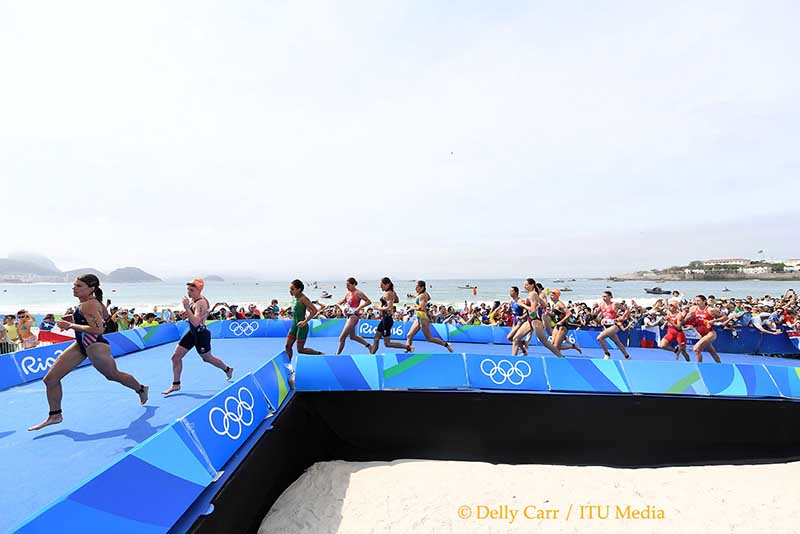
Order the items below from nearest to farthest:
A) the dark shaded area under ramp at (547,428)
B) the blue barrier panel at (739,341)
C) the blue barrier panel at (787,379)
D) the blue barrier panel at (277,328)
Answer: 1. the dark shaded area under ramp at (547,428)
2. the blue barrier panel at (787,379)
3. the blue barrier panel at (739,341)
4. the blue barrier panel at (277,328)

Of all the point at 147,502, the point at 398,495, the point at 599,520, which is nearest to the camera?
the point at 147,502

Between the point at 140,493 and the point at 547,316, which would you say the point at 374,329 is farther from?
the point at 140,493

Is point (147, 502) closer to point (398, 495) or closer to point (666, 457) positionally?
point (398, 495)

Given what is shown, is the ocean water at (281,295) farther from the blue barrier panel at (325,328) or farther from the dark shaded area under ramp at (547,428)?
the dark shaded area under ramp at (547,428)

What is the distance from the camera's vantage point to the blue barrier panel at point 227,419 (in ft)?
12.2

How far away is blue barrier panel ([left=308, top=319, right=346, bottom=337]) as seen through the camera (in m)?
13.9

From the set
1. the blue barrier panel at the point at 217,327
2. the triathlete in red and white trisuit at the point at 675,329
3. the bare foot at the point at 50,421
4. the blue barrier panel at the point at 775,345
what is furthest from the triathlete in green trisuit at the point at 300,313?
the blue barrier panel at the point at 775,345

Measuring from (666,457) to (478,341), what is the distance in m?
7.10

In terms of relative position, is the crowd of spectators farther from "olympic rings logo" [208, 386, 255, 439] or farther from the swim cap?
"olympic rings logo" [208, 386, 255, 439]

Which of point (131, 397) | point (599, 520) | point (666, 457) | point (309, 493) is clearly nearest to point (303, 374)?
point (309, 493)

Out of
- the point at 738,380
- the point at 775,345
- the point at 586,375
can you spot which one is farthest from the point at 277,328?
the point at 775,345

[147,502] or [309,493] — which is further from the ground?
[147,502]

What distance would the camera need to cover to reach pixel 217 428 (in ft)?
13.2

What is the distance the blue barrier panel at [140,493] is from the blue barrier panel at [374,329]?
10.4 metres
